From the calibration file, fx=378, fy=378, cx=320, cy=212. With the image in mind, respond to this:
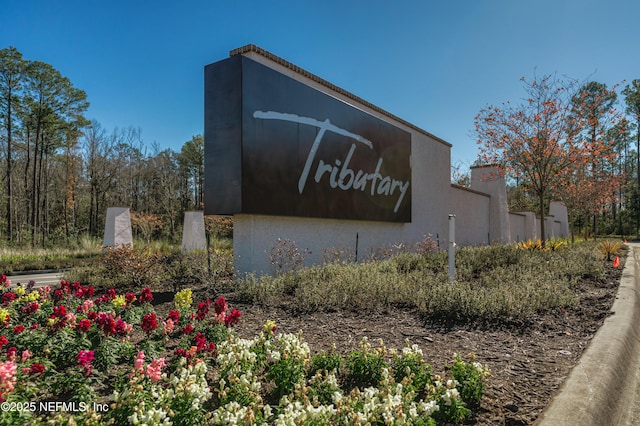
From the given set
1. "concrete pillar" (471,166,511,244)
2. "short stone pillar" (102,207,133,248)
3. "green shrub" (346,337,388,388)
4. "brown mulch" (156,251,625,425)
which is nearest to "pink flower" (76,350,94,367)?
"brown mulch" (156,251,625,425)

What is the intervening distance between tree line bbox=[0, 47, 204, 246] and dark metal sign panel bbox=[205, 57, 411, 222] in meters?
17.5

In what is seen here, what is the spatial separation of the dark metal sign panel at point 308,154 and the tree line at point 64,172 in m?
17.5

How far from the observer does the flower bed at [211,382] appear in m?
1.94

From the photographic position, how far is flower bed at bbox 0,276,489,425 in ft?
6.38

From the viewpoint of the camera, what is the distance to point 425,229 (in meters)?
14.0

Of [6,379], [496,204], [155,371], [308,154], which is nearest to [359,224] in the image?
[308,154]

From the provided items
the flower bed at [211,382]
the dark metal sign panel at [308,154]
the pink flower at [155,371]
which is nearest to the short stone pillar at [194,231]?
the dark metal sign panel at [308,154]

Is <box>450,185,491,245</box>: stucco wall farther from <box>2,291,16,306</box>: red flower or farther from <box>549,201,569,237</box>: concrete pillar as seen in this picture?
<box>549,201,569,237</box>: concrete pillar

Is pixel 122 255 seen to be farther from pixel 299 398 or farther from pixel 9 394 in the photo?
pixel 299 398

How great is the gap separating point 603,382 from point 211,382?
2.67m

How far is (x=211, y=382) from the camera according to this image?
262 centimetres

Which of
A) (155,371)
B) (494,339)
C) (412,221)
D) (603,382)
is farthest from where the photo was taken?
(412,221)

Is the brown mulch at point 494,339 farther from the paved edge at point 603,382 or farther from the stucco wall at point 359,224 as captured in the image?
the stucco wall at point 359,224

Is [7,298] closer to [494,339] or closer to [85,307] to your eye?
[85,307]
